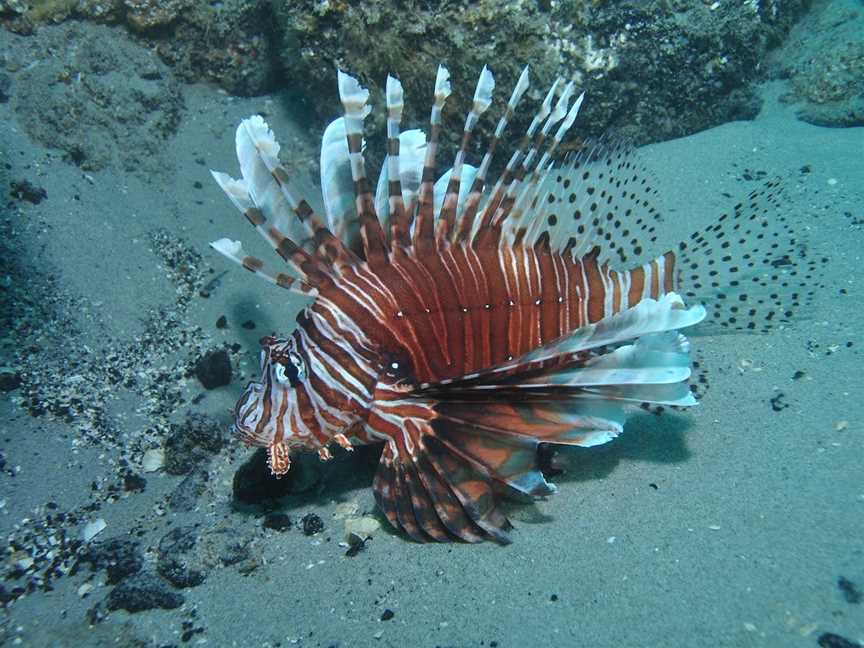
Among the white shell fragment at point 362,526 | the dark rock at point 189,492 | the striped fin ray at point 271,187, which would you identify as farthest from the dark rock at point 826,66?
the dark rock at point 189,492

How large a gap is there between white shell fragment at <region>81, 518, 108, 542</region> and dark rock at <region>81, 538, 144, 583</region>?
0.13 meters

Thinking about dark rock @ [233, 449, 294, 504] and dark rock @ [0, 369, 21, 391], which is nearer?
dark rock @ [233, 449, 294, 504]

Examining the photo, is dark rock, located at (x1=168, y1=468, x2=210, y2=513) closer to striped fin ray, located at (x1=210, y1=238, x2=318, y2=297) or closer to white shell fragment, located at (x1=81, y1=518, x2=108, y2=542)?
white shell fragment, located at (x1=81, y1=518, x2=108, y2=542)

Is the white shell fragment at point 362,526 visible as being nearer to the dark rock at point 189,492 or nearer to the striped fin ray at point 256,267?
the dark rock at point 189,492

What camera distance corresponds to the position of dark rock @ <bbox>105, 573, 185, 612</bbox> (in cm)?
331

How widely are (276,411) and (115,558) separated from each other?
149 centimetres

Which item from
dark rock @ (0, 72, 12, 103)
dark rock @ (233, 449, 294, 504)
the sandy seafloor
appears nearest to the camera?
the sandy seafloor

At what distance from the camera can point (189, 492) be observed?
4262 mm

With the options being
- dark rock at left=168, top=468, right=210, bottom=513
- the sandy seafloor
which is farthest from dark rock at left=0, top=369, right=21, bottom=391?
dark rock at left=168, top=468, right=210, bottom=513

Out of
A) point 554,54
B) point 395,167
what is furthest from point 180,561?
point 554,54

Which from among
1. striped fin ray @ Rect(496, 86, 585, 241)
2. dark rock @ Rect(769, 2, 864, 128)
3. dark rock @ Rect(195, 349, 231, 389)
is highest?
dark rock @ Rect(769, 2, 864, 128)

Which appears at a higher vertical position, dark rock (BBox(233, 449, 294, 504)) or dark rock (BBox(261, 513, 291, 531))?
dark rock (BBox(233, 449, 294, 504))

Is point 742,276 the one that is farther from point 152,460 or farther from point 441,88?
point 152,460

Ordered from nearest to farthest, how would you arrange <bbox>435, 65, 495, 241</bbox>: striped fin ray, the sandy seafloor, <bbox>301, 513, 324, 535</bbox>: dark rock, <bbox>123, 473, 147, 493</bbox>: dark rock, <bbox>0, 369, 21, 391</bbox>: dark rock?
the sandy seafloor, <bbox>435, 65, 495, 241</bbox>: striped fin ray, <bbox>301, 513, 324, 535</bbox>: dark rock, <bbox>123, 473, 147, 493</bbox>: dark rock, <bbox>0, 369, 21, 391</bbox>: dark rock
